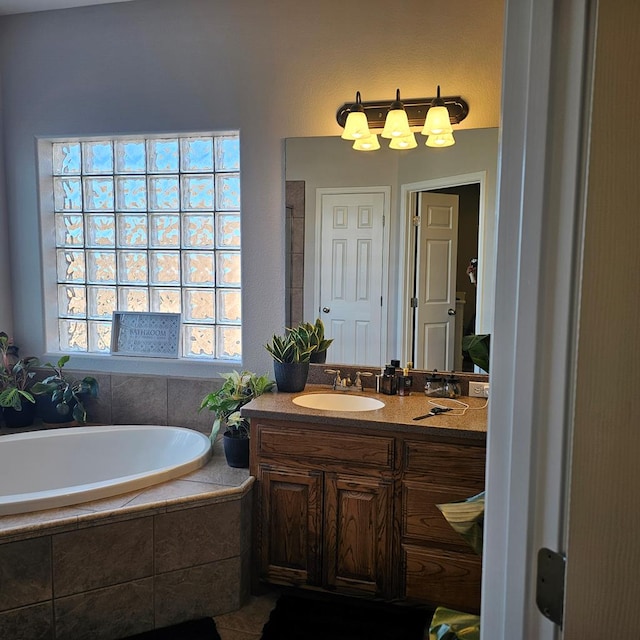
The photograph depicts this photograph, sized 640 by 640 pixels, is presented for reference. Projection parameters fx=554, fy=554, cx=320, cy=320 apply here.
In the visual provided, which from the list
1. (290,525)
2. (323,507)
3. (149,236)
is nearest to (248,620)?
(290,525)

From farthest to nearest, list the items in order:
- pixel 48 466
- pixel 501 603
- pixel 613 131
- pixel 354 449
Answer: pixel 48 466, pixel 354 449, pixel 501 603, pixel 613 131

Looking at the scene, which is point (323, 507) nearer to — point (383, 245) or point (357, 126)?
point (383, 245)

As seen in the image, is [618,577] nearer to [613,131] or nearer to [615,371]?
[615,371]

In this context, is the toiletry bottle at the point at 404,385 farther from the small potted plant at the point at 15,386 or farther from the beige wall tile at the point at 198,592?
the small potted plant at the point at 15,386

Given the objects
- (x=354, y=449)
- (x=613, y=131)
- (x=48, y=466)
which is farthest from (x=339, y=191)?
(x=613, y=131)

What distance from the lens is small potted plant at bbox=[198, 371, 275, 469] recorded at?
2484 millimetres

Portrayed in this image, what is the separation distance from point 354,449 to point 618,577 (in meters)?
1.67

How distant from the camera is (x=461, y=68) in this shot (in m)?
2.57

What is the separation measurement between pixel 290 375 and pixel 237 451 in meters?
0.43

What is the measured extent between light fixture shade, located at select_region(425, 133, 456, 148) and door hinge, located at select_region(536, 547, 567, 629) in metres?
2.24

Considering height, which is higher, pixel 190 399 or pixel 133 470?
pixel 190 399

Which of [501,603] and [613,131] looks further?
[501,603]

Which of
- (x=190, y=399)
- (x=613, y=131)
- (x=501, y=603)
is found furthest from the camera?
(x=190, y=399)

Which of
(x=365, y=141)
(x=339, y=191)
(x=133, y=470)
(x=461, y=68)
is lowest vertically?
(x=133, y=470)
